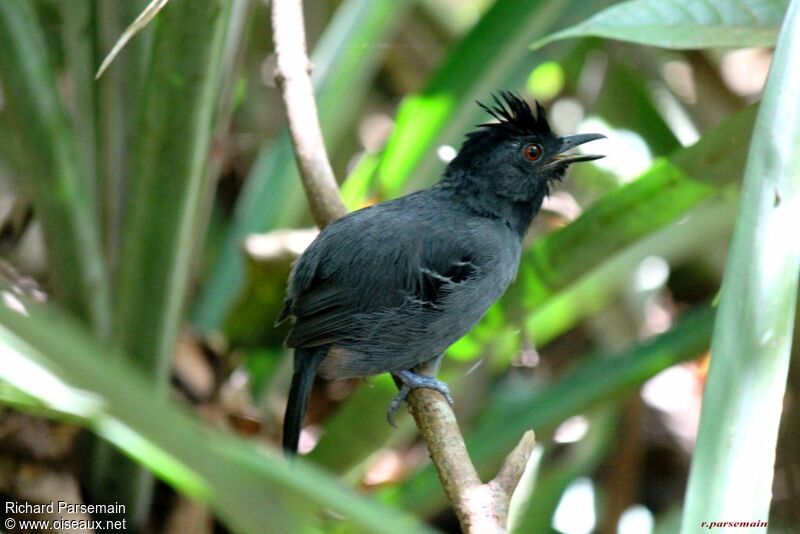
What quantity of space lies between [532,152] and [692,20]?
39.3 inches

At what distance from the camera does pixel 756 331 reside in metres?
1.21

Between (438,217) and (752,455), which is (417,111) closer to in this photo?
(438,217)

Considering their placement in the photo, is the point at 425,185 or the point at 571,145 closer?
the point at 571,145

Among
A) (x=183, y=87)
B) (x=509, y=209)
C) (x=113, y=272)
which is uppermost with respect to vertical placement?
(x=509, y=209)

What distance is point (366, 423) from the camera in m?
2.70

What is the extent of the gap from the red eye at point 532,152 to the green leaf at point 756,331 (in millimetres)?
1524

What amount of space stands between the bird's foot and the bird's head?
2.19 ft

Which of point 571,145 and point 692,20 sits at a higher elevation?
point 571,145

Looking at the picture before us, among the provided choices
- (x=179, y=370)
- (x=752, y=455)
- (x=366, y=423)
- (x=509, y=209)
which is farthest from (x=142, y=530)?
(x=752, y=455)

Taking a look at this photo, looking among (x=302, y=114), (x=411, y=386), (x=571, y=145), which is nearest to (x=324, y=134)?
(x=302, y=114)

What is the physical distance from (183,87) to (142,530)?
1267 millimetres

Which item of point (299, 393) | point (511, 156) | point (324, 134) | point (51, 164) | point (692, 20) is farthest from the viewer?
point (324, 134)

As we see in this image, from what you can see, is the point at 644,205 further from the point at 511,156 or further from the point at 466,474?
the point at 466,474

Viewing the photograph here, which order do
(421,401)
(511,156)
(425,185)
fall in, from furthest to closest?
(425,185) < (511,156) < (421,401)
